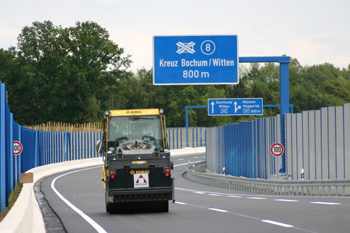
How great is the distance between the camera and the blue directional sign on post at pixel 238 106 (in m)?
52.4

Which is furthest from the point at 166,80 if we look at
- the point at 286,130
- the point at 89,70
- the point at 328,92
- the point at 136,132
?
the point at 328,92

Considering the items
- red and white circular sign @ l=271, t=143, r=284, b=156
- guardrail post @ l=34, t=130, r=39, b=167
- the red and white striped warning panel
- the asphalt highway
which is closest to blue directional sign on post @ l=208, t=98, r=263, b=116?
guardrail post @ l=34, t=130, r=39, b=167

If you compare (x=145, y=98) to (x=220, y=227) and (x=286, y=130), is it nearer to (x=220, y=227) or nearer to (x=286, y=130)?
(x=286, y=130)

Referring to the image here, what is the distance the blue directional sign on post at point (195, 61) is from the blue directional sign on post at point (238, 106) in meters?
24.8

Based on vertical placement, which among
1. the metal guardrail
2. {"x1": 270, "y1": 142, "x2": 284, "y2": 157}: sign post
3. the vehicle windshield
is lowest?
the metal guardrail

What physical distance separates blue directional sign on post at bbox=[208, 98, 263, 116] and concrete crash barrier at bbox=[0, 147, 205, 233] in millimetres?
11375

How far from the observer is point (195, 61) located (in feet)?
91.0

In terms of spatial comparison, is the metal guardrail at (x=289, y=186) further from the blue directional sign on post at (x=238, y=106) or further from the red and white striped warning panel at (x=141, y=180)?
the blue directional sign on post at (x=238, y=106)

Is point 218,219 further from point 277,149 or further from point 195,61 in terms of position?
point 195,61

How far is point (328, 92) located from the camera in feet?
449

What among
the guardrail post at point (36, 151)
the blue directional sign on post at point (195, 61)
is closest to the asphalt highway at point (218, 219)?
the blue directional sign on post at point (195, 61)

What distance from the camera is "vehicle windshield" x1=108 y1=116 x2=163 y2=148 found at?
15.9 m

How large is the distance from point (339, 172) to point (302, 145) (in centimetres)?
293

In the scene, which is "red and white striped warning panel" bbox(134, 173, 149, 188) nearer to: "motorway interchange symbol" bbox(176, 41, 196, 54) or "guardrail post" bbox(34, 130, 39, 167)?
"motorway interchange symbol" bbox(176, 41, 196, 54)
